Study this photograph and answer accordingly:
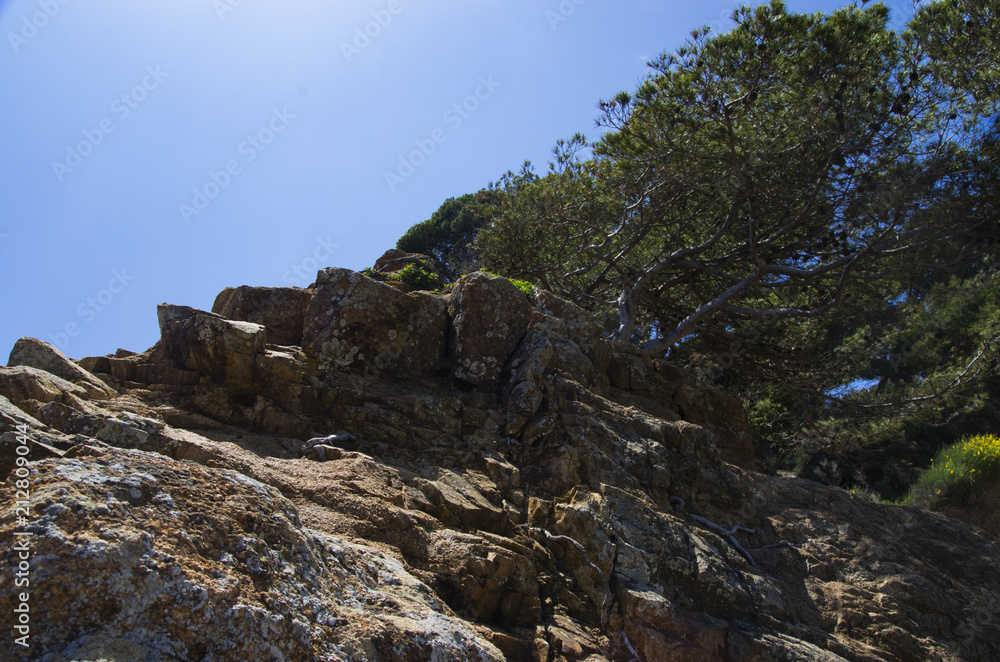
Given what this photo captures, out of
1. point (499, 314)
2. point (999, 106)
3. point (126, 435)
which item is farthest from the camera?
point (999, 106)

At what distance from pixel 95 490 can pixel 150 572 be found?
0.46m

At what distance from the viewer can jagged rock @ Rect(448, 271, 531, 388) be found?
21.6 ft

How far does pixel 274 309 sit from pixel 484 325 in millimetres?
2124

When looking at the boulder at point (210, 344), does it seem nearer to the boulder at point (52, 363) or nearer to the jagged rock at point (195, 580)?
the boulder at point (52, 363)

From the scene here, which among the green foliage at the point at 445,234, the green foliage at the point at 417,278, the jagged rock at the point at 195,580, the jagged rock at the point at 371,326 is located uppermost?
the green foliage at the point at 445,234

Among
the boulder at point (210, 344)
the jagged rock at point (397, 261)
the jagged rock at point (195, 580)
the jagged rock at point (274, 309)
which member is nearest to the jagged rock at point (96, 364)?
the boulder at point (210, 344)

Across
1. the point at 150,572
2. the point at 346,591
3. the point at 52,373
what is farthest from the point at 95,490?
the point at 52,373

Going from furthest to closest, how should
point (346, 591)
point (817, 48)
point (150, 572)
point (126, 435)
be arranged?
point (817, 48) → point (126, 435) → point (346, 591) → point (150, 572)

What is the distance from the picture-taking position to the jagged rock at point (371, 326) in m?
6.16

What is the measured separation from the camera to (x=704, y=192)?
36.7ft

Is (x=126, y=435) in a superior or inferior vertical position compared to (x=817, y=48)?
inferior

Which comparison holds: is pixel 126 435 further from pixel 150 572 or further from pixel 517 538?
pixel 517 538

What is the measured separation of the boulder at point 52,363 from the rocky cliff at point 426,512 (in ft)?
0.07

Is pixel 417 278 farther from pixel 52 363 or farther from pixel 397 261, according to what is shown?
pixel 52 363
